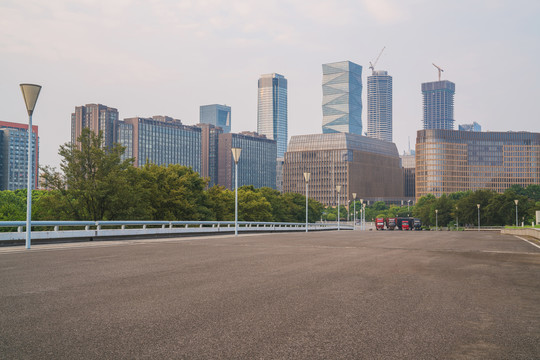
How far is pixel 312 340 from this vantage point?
224 inches

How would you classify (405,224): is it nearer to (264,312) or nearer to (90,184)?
(90,184)

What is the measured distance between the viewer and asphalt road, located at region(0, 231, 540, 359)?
5.34m

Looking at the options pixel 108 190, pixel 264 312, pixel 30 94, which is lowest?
pixel 264 312

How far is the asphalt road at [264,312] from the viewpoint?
17.5 ft

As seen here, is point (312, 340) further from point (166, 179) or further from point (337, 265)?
point (166, 179)

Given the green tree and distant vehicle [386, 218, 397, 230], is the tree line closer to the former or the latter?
the green tree

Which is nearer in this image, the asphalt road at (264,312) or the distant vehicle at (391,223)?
the asphalt road at (264,312)

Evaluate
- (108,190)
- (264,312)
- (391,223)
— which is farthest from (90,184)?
(391,223)

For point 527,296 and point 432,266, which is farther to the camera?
point 432,266

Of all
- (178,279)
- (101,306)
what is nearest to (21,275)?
(178,279)

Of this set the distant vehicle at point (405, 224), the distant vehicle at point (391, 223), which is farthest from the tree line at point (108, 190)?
the distant vehicle at point (391, 223)

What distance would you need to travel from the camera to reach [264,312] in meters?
7.17

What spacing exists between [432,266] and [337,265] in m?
2.55

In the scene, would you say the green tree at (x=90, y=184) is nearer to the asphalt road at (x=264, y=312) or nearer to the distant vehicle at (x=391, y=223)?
the asphalt road at (x=264, y=312)
